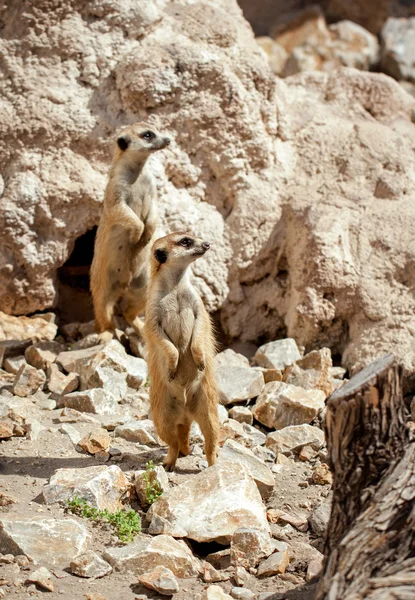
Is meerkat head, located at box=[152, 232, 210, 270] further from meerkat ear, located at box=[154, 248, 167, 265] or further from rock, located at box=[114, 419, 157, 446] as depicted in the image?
rock, located at box=[114, 419, 157, 446]

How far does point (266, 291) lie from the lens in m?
6.27

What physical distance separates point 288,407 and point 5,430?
170 centimetres

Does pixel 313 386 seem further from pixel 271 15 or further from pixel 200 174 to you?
pixel 271 15

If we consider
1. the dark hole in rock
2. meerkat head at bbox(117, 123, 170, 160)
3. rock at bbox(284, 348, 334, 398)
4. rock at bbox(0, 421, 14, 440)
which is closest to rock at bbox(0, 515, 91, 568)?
rock at bbox(0, 421, 14, 440)

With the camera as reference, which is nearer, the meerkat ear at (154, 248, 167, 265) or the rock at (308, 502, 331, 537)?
the rock at (308, 502, 331, 537)

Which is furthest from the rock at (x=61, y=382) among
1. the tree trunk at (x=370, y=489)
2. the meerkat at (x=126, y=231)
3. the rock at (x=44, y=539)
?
the tree trunk at (x=370, y=489)

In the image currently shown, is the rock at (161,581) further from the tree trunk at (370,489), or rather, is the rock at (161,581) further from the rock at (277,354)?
the rock at (277,354)

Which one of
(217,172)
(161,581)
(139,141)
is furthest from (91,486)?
(217,172)

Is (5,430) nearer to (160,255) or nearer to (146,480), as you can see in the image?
(146,480)

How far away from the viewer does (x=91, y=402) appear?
481cm

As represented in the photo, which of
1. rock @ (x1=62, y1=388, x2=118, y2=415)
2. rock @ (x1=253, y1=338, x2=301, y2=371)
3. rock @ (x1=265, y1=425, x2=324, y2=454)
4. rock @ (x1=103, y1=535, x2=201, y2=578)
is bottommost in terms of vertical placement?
rock @ (x1=62, y1=388, x2=118, y2=415)

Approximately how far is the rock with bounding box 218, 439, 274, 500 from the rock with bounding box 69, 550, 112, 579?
0.83 meters

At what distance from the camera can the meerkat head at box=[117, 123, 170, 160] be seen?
5516mm

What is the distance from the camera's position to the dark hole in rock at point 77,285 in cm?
662
